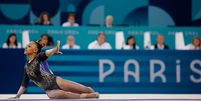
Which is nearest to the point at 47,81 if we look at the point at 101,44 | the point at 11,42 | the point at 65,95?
the point at 65,95

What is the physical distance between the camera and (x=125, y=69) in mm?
5160

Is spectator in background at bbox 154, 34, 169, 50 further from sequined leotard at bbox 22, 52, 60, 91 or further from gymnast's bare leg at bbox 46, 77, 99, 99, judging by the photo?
sequined leotard at bbox 22, 52, 60, 91

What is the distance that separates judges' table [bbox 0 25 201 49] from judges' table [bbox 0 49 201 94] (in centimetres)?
230

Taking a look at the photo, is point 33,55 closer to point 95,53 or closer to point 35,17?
point 95,53

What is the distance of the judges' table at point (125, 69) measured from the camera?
511 cm

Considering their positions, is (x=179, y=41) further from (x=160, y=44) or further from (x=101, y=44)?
(x=101, y=44)

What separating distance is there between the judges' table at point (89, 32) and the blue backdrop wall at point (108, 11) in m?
3.27

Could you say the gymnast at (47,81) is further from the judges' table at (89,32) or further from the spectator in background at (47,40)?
the judges' table at (89,32)

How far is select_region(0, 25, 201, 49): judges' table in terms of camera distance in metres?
7.33

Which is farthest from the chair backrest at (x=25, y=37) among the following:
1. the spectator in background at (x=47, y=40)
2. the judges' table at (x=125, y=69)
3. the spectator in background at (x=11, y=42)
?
the judges' table at (x=125, y=69)

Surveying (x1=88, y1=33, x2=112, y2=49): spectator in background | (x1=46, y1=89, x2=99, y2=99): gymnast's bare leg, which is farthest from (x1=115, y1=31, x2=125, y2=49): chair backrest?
(x1=46, y1=89, x2=99, y2=99): gymnast's bare leg

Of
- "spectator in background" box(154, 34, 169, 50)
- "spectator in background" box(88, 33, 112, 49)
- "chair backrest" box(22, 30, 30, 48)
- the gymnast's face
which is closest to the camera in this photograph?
the gymnast's face

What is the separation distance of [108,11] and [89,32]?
3.77 meters

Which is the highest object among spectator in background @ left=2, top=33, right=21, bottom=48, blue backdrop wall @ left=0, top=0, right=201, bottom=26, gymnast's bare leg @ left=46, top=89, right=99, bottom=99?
blue backdrop wall @ left=0, top=0, right=201, bottom=26
